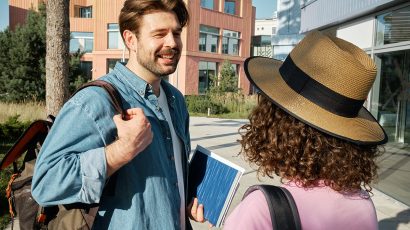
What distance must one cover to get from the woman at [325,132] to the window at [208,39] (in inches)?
1382

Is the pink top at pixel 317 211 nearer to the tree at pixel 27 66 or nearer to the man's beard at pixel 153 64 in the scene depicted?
the man's beard at pixel 153 64

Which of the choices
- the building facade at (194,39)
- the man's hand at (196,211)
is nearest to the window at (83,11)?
the building facade at (194,39)

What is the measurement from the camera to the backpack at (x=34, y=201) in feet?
5.46

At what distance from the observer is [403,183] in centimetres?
675

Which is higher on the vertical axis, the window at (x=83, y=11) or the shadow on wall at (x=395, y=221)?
the window at (x=83, y=11)

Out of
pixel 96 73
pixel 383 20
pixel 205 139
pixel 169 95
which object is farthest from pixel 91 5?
pixel 169 95

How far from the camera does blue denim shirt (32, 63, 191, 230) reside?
156 centimetres

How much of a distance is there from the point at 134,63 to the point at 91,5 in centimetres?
4246

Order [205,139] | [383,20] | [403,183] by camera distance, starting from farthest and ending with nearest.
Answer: [205,139], [383,20], [403,183]

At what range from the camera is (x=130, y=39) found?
79.7 inches

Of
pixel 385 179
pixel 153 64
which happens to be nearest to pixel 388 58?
pixel 385 179

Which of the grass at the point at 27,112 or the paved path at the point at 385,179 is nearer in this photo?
the grass at the point at 27,112

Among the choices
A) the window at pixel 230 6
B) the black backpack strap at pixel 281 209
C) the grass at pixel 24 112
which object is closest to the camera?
the black backpack strap at pixel 281 209

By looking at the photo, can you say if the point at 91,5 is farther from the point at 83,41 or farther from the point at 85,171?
the point at 85,171
